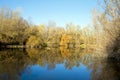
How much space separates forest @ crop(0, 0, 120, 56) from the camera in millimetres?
22625

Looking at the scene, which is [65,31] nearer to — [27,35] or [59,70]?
[27,35]

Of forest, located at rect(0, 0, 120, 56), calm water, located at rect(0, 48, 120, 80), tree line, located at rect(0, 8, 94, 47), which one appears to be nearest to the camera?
calm water, located at rect(0, 48, 120, 80)

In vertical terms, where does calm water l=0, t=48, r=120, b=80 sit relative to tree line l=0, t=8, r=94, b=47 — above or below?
below

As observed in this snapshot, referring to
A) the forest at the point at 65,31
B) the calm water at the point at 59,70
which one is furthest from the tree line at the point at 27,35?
the calm water at the point at 59,70

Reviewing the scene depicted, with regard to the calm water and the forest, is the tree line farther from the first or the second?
the calm water

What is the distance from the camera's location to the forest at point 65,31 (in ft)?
74.2

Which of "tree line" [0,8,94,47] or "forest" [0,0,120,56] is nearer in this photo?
"forest" [0,0,120,56]

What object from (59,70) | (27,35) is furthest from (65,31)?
(59,70)

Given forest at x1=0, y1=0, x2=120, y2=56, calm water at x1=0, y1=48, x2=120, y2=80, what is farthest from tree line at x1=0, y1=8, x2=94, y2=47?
calm water at x1=0, y1=48, x2=120, y2=80

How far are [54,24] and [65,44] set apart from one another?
14372 mm

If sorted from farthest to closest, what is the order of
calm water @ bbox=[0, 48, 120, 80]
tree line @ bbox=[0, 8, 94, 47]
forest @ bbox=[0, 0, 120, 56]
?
tree line @ bbox=[0, 8, 94, 47], forest @ bbox=[0, 0, 120, 56], calm water @ bbox=[0, 48, 120, 80]

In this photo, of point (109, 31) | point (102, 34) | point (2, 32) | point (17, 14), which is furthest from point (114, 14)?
point (17, 14)

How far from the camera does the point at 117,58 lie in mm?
23109

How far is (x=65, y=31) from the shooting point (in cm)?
8575
